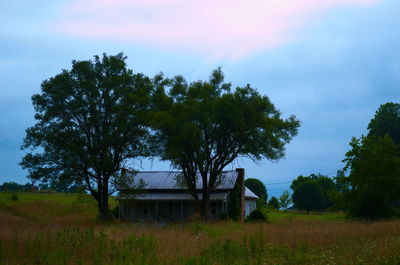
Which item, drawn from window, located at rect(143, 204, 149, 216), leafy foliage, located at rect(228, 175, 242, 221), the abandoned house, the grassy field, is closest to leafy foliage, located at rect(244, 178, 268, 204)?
the abandoned house

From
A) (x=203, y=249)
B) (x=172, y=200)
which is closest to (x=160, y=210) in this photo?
(x=172, y=200)

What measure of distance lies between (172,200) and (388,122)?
39060 mm

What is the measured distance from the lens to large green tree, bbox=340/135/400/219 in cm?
2972

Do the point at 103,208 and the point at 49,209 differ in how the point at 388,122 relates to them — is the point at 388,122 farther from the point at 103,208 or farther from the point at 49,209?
the point at 49,209

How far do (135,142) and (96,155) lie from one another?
395 cm

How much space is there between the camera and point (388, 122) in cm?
6619

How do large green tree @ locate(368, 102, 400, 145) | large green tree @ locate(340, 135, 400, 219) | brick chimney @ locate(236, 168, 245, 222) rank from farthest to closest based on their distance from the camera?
large green tree @ locate(368, 102, 400, 145) → brick chimney @ locate(236, 168, 245, 222) → large green tree @ locate(340, 135, 400, 219)

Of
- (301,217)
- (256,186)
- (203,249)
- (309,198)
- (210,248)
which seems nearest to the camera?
(203,249)

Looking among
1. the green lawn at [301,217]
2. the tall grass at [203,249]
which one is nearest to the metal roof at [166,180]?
the green lawn at [301,217]

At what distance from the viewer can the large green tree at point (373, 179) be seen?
29.7m

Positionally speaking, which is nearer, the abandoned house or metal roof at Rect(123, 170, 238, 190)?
the abandoned house

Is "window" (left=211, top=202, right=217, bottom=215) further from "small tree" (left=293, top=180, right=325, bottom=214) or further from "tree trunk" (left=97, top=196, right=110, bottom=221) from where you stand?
"small tree" (left=293, top=180, right=325, bottom=214)

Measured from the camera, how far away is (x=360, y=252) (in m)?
12.7

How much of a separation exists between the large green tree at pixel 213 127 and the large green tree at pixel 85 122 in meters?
3.22
